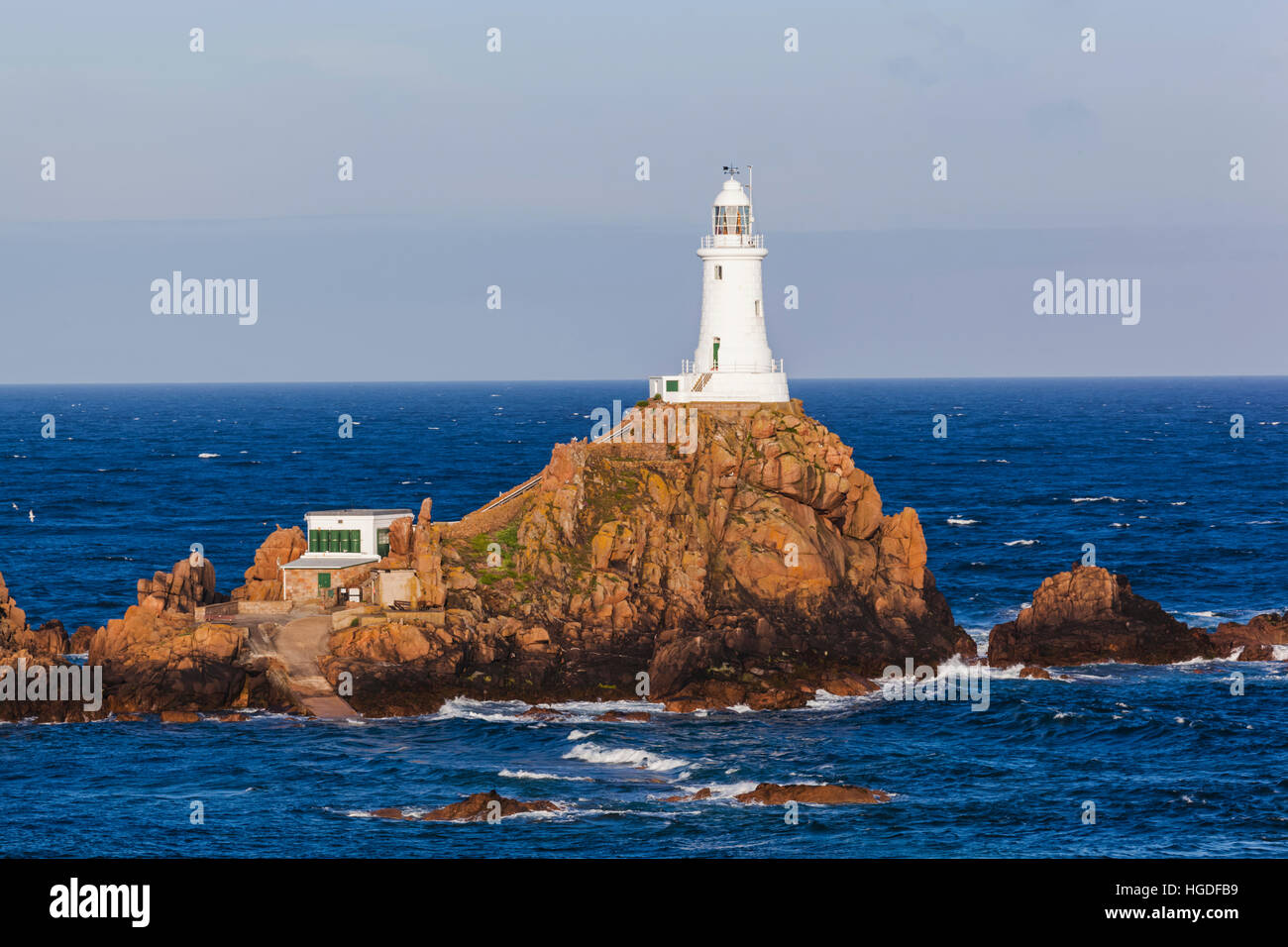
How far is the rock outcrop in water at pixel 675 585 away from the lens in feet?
232

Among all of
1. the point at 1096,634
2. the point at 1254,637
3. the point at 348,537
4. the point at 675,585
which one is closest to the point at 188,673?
the point at 348,537

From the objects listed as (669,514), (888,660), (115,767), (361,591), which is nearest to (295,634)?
(361,591)

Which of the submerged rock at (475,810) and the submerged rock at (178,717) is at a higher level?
the submerged rock at (178,717)

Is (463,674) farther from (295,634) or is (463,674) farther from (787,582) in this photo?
(787,582)

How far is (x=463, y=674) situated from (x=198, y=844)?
19961 millimetres

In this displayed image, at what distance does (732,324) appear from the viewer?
3410 inches

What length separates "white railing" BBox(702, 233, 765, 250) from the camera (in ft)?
283

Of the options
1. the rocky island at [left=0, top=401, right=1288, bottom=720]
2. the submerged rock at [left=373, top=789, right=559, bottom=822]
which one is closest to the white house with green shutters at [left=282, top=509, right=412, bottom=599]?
the rocky island at [left=0, top=401, right=1288, bottom=720]

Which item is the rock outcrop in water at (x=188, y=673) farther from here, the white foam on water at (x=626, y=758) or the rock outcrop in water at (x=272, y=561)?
the white foam on water at (x=626, y=758)

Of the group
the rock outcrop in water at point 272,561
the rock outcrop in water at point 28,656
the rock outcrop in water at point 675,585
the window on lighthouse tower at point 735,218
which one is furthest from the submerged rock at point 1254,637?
the rock outcrop in water at point 28,656

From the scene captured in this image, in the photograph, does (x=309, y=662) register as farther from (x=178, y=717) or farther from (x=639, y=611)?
(x=639, y=611)

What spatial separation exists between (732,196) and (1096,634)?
99.6 feet

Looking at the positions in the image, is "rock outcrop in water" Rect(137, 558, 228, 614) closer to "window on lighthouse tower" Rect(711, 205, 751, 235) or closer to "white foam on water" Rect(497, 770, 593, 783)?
Answer: "white foam on water" Rect(497, 770, 593, 783)

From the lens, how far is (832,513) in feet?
270
